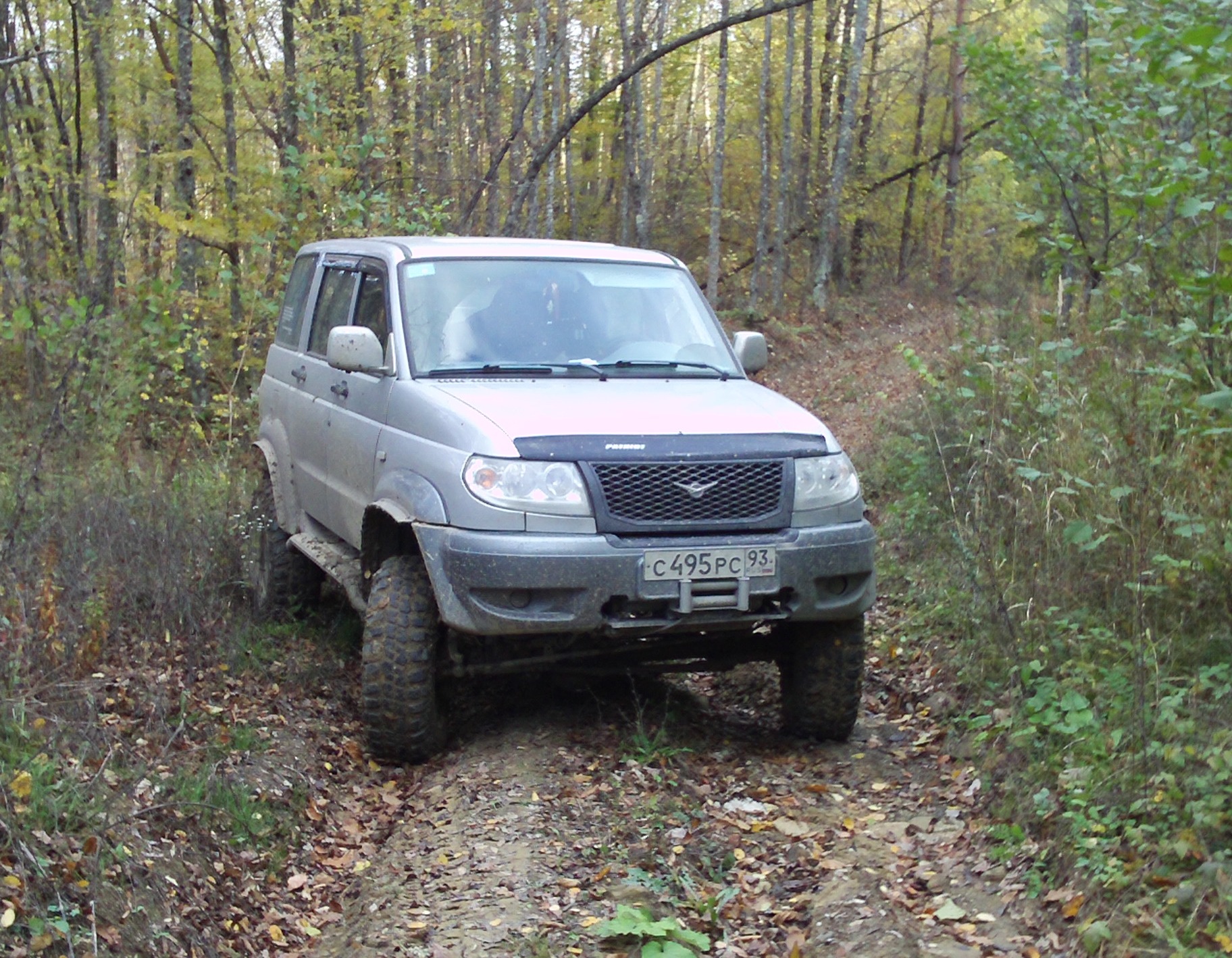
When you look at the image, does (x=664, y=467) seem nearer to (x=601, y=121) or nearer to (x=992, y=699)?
(x=992, y=699)

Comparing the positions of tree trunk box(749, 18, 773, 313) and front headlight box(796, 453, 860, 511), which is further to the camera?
tree trunk box(749, 18, 773, 313)

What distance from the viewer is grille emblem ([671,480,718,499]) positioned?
482 cm

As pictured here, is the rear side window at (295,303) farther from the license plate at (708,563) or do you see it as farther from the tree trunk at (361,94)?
the tree trunk at (361,94)

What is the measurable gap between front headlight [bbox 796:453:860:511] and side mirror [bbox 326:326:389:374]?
1946mm

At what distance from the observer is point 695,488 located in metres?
4.83

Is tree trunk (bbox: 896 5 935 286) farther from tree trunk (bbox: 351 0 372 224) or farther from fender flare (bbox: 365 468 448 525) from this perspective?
fender flare (bbox: 365 468 448 525)

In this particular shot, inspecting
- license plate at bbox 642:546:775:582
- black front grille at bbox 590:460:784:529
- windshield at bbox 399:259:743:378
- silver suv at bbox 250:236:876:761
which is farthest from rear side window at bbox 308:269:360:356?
license plate at bbox 642:546:775:582

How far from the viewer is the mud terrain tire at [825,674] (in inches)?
209

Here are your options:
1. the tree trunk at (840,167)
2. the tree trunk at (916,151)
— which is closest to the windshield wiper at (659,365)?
the tree trunk at (840,167)

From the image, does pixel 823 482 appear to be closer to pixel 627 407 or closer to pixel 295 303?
pixel 627 407

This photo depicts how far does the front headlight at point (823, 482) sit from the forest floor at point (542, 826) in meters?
1.15

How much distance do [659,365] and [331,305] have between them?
A: 2.03 metres

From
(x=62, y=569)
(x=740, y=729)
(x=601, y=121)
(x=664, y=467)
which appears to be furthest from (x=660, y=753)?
(x=601, y=121)

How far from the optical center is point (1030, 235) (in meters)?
9.45
